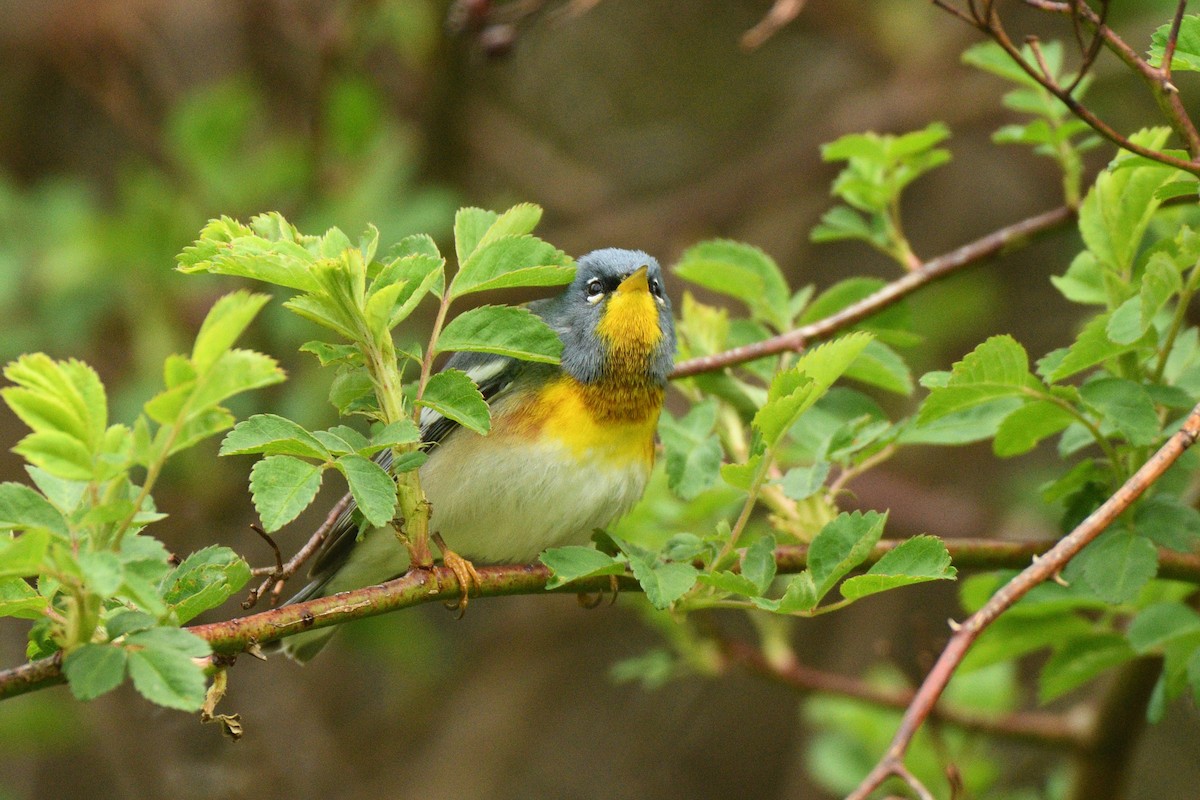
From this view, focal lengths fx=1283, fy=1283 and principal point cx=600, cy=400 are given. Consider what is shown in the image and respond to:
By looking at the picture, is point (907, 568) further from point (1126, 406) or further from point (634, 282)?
point (634, 282)

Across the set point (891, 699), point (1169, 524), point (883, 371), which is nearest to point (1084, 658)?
point (1169, 524)

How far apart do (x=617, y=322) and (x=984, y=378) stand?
3.70ft

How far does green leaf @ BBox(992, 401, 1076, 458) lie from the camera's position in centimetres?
215

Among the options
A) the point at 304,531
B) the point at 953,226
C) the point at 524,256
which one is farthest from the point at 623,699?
the point at 524,256

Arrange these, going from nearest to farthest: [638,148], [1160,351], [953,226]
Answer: [1160,351]
[953,226]
[638,148]

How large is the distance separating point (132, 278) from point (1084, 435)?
3.58 m

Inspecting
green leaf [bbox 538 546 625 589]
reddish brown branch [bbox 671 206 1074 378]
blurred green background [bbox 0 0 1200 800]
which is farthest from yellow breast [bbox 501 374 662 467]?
blurred green background [bbox 0 0 1200 800]

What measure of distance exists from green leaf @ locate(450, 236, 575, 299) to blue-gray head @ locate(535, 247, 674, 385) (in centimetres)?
95

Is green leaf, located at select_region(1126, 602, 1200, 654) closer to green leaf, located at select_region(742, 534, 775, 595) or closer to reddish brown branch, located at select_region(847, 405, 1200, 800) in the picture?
reddish brown branch, located at select_region(847, 405, 1200, 800)

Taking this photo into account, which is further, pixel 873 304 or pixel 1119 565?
pixel 873 304

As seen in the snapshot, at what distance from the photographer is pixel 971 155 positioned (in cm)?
625

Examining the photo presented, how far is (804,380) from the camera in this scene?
75.0 inches

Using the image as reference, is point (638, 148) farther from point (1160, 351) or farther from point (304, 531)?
point (1160, 351)

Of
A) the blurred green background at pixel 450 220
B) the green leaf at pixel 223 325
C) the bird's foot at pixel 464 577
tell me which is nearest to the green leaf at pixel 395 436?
the green leaf at pixel 223 325
